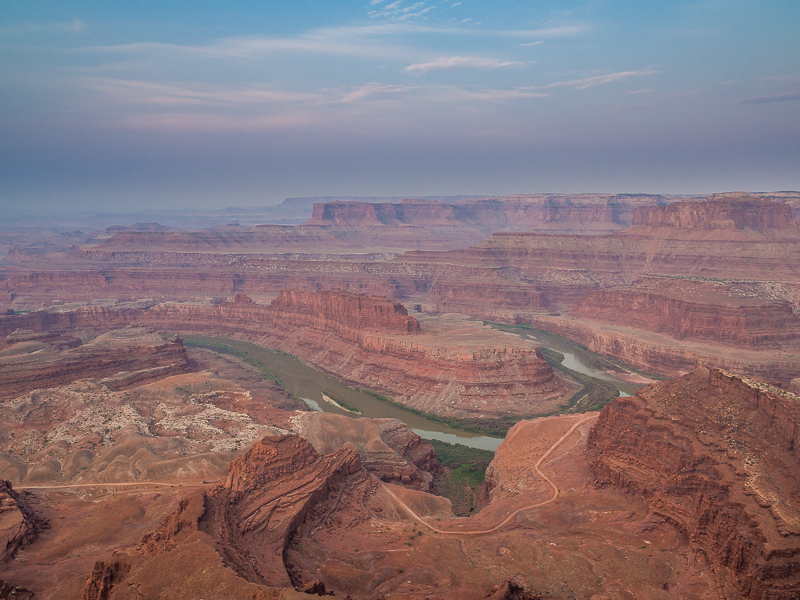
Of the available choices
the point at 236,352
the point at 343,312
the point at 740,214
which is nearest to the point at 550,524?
the point at 343,312

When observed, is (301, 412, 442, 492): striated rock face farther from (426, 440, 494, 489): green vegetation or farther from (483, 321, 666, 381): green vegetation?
(483, 321, 666, 381): green vegetation

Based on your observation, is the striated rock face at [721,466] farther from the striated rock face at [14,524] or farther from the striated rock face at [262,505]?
the striated rock face at [14,524]

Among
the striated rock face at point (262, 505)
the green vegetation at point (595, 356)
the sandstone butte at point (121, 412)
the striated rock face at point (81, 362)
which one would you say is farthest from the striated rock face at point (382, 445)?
the green vegetation at point (595, 356)

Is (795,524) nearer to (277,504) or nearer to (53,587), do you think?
(277,504)

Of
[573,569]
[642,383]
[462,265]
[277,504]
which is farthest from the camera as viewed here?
[462,265]

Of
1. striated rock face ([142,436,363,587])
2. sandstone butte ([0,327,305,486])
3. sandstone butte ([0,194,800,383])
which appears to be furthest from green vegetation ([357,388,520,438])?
sandstone butte ([0,194,800,383])

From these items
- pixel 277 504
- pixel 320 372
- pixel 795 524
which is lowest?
pixel 320 372

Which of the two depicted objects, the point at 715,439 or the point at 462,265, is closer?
the point at 715,439

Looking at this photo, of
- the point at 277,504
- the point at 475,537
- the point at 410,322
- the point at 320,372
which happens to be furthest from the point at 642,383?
the point at 277,504
